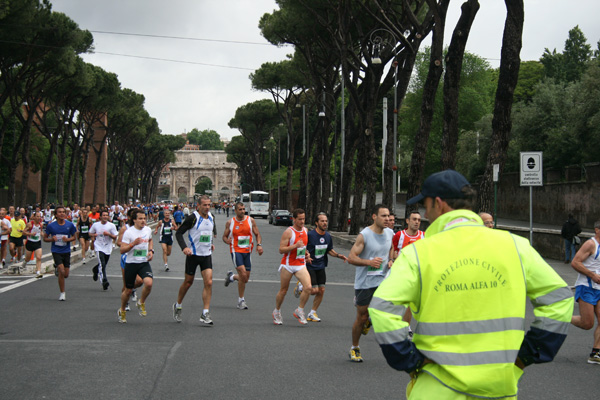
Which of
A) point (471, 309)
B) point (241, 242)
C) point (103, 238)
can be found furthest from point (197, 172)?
point (471, 309)

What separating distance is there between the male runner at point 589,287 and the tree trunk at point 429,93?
1225 cm

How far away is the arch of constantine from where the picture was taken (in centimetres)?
15612

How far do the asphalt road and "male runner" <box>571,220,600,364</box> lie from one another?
1.22 ft

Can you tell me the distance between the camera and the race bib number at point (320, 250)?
400 inches

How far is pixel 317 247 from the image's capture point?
1016cm

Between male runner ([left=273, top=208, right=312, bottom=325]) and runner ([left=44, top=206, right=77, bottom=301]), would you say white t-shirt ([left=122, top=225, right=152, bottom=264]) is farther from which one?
runner ([left=44, top=206, right=77, bottom=301])

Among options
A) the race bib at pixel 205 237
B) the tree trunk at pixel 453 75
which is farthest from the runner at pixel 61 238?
the tree trunk at pixel 453 75

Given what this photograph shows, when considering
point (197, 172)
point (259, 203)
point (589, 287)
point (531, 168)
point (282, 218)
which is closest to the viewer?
point (589, 287)

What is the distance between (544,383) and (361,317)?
1885mm

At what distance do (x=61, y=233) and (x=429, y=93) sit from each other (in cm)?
1135

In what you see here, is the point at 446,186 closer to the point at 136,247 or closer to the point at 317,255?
the point at 317,255

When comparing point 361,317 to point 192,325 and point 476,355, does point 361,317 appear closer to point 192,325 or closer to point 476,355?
point 192,325

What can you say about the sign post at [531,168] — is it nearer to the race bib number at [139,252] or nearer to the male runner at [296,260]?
the male runner at [296,260]

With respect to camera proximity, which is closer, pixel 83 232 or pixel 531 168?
pixel 531 168
